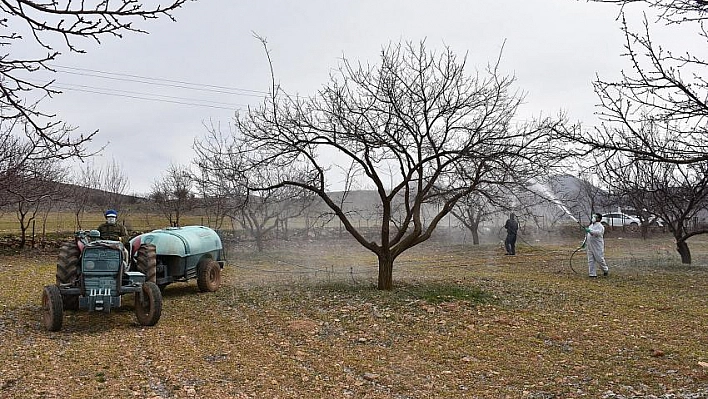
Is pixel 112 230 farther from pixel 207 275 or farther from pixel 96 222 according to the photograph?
pixel 96 222

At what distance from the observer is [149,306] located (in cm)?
888

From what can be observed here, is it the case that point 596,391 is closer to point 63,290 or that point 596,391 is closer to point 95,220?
point 63,290

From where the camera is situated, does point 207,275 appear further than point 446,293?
Yes

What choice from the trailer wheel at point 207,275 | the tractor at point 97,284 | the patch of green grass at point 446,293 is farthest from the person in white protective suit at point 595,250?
the tractor at point 97,284

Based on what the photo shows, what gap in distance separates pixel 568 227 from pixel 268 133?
27575mm

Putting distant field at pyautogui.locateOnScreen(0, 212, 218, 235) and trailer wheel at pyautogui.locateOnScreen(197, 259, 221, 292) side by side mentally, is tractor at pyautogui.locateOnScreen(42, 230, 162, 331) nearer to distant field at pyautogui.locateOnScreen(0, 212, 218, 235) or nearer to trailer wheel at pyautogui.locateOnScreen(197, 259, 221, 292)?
trailer wheel at pyautogui.locateOnScreen(197, 259, 221, 292)

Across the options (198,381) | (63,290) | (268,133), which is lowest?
(198,381)

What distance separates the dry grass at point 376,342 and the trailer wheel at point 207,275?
0.32 m

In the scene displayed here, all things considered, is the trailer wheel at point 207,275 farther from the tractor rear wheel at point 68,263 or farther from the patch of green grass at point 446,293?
the patch of green grass at point 446,293

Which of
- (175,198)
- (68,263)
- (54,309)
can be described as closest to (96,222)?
(175,198)

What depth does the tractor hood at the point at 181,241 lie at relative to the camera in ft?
37.7

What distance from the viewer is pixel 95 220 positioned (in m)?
31.3

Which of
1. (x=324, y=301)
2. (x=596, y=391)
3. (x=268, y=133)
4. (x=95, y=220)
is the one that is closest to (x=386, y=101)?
(x=268, y=133)

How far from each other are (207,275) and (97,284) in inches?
140
